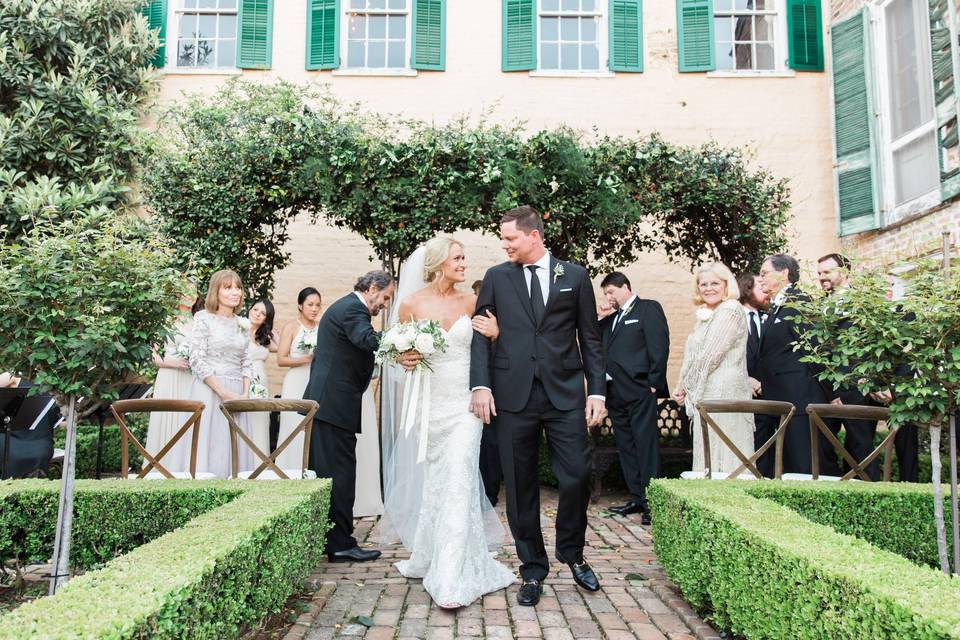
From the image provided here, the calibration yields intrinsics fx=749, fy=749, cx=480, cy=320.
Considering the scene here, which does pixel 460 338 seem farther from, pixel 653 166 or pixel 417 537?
pixel 653 166

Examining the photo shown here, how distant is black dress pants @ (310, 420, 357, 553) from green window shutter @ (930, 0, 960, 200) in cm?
721

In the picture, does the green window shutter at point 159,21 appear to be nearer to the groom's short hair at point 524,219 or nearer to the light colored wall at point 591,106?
the light colored wall at point 591,106

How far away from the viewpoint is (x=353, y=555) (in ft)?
16.2

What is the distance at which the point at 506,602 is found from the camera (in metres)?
4.02

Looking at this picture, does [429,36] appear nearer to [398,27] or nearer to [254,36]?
[398,27]

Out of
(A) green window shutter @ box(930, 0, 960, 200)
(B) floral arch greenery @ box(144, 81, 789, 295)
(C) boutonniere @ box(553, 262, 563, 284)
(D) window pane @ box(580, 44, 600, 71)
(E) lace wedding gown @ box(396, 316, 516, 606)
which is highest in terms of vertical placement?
(D) window pane @ box(580, 44, 600, 71)

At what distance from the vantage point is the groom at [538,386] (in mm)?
4133

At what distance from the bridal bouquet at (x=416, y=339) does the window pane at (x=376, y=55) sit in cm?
817

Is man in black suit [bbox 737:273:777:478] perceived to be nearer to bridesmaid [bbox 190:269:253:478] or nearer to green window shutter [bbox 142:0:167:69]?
bridesmaid [bbox 190:269:253:478]

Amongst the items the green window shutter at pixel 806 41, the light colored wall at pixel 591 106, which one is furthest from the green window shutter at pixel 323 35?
the green window shutter at pixel 806 41

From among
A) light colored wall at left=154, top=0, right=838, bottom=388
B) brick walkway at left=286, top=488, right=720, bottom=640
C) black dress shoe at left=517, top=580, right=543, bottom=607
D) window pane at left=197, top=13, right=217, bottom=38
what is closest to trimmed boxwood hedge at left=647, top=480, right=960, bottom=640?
brick walkway at left=286, top=488, right=720, bottom=640

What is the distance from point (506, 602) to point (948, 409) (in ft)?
7.79

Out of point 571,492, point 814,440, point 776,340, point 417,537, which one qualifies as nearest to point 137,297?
point 417,537

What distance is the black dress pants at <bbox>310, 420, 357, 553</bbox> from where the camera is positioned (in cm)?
507
